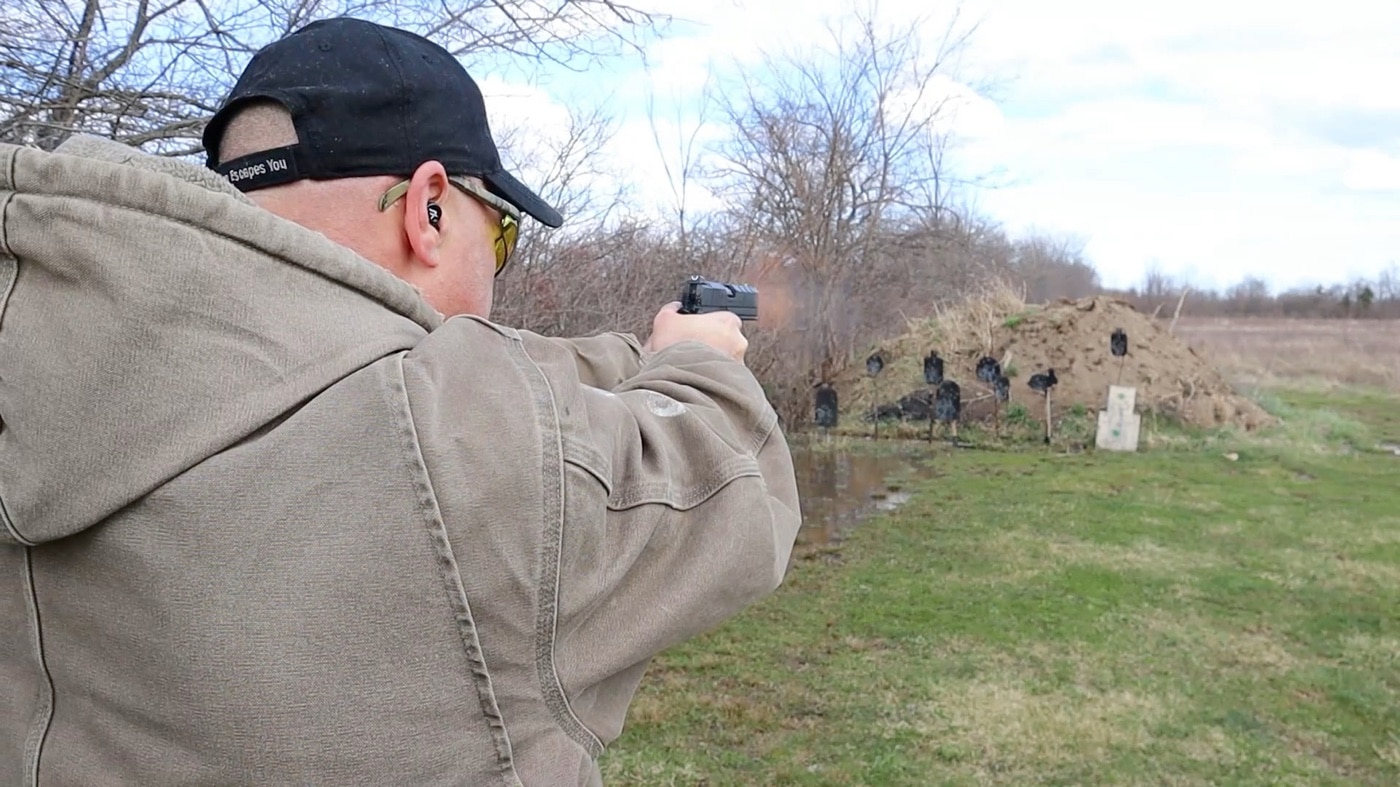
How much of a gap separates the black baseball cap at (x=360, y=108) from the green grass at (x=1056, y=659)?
420cm

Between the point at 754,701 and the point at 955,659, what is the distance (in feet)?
4.91

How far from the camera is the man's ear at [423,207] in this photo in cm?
126

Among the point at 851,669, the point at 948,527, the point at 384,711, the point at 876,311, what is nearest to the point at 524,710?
the point at 384,711

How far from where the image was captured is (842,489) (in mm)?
13438

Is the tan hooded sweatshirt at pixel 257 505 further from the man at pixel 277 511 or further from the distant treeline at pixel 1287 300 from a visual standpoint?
the distant treeline at pixel 1287 300

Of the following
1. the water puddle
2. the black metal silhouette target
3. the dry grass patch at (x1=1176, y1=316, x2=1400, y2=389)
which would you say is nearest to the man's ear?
the water puddle

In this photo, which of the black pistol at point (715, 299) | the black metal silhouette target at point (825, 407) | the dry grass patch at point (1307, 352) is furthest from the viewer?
the dry grass patch at point (1307, 352)

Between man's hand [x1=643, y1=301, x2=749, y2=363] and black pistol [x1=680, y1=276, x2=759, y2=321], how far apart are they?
10 cm

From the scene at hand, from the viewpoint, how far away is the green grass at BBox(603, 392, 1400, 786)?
534 centimetres

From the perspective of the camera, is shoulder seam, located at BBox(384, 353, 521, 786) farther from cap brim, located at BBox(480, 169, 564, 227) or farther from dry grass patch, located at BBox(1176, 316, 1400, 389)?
dry grass patch, located at BBox(1176, 316, 1400, 389)

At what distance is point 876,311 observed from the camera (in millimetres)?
20656

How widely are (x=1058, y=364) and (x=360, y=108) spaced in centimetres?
1917

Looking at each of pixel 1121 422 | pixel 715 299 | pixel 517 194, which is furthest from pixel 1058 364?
pixel 517 194

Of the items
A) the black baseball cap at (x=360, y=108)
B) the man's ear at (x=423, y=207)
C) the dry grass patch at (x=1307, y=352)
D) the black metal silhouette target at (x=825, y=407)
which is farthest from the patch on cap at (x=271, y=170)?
the dry grass patch at (x=1307, y=352)
